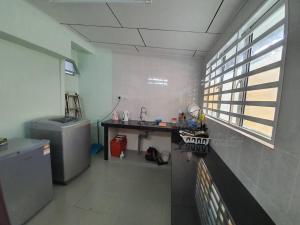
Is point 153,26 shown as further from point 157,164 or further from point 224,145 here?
point 157,164

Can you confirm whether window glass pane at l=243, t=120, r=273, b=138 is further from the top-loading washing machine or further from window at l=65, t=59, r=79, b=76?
window at l=65, t=59, r=79, b=76

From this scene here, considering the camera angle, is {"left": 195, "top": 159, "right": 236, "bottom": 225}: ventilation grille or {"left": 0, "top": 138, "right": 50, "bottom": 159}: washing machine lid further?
{"left": 0, "top": 138, "right": 50, "bottom": 159}: washing machine lid

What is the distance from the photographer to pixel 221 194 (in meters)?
1.00

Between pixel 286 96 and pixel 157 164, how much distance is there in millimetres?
2600

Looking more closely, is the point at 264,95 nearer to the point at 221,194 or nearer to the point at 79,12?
the point at 221,194

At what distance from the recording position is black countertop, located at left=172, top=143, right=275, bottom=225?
790 mm

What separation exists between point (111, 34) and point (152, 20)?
0.84 metres

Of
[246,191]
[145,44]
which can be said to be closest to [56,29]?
[145,44]

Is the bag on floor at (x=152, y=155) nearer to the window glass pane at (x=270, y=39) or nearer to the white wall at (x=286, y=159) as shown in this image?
the white wall at (x=286, y=159)

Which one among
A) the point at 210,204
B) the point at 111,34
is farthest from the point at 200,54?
the point at 210,204

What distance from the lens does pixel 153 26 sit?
1921mm

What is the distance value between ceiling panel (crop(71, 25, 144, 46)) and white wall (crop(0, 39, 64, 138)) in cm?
75

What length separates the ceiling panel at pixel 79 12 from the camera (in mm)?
1609

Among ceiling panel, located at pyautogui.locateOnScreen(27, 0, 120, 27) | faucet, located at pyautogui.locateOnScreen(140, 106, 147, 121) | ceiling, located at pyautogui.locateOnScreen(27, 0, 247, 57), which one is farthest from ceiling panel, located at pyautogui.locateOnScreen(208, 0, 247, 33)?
faucet, located at pyautogui.locateOnScreen(140, 106, 147, 121)
